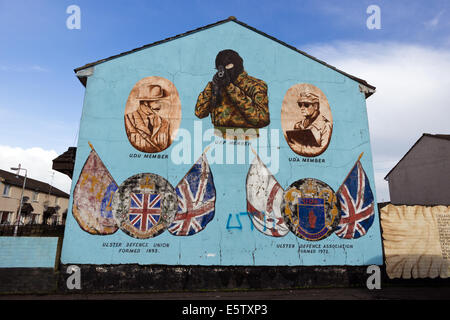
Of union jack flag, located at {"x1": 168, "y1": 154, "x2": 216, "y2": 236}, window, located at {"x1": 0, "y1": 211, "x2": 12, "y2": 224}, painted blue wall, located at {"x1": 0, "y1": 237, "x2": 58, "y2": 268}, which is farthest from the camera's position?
window, located at {"x1": 0, "y1": 211, "x2": 12, "y2": 224}

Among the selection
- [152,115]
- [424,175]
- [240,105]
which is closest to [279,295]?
[240,105]

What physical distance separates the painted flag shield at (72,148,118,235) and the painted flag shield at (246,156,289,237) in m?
4.50

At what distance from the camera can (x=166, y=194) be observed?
29.5ft

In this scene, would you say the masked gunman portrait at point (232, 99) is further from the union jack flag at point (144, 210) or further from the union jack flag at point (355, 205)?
the union jack flag at point (355, 205)

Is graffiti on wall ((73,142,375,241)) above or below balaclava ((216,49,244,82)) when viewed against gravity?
below

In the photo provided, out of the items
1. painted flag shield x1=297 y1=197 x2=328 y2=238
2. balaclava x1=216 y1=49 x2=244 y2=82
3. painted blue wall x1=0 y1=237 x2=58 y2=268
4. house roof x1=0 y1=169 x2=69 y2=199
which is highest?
balaclava x1=216 y1=49 x2=244 y2=82

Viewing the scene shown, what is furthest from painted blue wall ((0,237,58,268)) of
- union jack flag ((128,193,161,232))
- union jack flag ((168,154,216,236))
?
union jack flag ((168,154,216,236))

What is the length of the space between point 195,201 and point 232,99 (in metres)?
3.88

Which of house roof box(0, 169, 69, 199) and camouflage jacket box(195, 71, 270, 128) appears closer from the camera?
camouflage jacket box(195, 71, 270, 128)

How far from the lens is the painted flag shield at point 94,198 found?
28.1 ft

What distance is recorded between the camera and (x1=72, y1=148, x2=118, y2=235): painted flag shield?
858 cm

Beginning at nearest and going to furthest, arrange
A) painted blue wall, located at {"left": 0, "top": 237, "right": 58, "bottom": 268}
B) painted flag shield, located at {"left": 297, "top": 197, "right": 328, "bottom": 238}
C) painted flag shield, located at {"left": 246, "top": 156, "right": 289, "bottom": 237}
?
painted blue wall, located at {"left": 0, "top": 237, "right": 58, "bottom": 268} → painted flag shield, located at {"left": 246, "top": 156, "right": 289, "bottom": 237} → painted flag shield, located at {"left": 297, "top": 197, "right": 328, "bottom": 238}

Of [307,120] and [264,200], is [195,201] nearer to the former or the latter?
[264,200]

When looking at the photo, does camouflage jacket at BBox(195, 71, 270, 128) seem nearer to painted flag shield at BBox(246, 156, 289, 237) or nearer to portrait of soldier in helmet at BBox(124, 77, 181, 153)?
Answer: portrait of soldier in helmet at BBox(124, 77, 181, 153)
